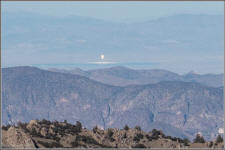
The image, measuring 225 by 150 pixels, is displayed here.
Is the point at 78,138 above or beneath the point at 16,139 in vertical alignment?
beneath

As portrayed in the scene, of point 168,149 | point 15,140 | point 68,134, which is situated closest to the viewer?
point 15,140

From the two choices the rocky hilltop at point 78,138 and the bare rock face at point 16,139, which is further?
the rocky hilltop at point 78,138

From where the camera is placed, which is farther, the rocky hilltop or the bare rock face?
the rocky hilltop

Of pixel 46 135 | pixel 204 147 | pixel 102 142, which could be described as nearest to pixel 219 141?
pixel 204 147

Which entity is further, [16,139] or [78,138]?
[78,138]

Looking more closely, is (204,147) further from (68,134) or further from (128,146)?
(68,134)
